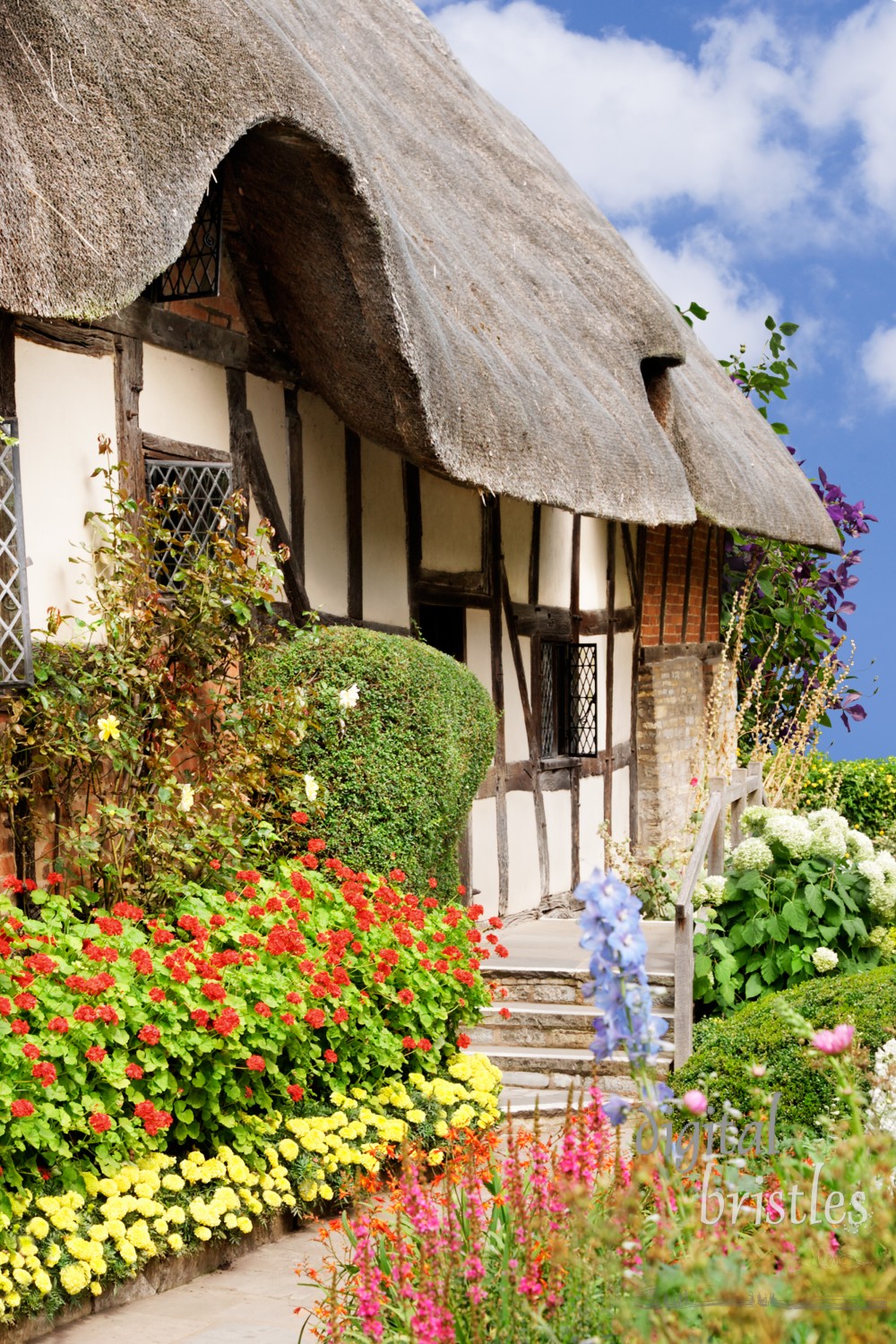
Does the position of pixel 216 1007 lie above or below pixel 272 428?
below

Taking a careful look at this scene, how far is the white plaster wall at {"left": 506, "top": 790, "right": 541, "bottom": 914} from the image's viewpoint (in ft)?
29.6

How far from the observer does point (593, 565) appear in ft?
34.8

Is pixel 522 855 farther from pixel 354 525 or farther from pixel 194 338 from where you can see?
pixel 194 338

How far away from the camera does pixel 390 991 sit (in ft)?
17.4

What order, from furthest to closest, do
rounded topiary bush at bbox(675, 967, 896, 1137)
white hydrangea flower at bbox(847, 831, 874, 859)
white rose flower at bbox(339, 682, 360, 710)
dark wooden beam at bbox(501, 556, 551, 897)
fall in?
dark wooden beam at bbox(501, 556, 551, 897) < white hydrangea flower at bbox(847, 831, 874, 859) < white rose flower at bbox(339, 682, 360, 710) < rounded topiary bush at bbox(675, 967, 896, 1137)

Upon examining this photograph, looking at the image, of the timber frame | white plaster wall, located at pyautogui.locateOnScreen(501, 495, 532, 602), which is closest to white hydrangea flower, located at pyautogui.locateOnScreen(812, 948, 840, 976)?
the timber frame

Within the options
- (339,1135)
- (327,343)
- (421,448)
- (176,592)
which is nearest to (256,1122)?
(339,1135)

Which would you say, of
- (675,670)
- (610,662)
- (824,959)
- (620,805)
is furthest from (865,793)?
(824,959)

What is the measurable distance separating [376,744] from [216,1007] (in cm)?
199

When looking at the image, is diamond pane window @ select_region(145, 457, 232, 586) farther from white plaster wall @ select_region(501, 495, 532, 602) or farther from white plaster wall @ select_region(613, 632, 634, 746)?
white plaster wall @ select_region(613, 632, 634, 746)

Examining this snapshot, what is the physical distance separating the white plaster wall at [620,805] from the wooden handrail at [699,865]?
3.55 feet

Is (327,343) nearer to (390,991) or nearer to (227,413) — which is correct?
(227,413)

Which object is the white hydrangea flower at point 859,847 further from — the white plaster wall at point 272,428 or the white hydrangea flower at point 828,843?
the white plaster wall at point 272,428

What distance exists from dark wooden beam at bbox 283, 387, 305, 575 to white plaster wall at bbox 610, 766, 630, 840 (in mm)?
4644
